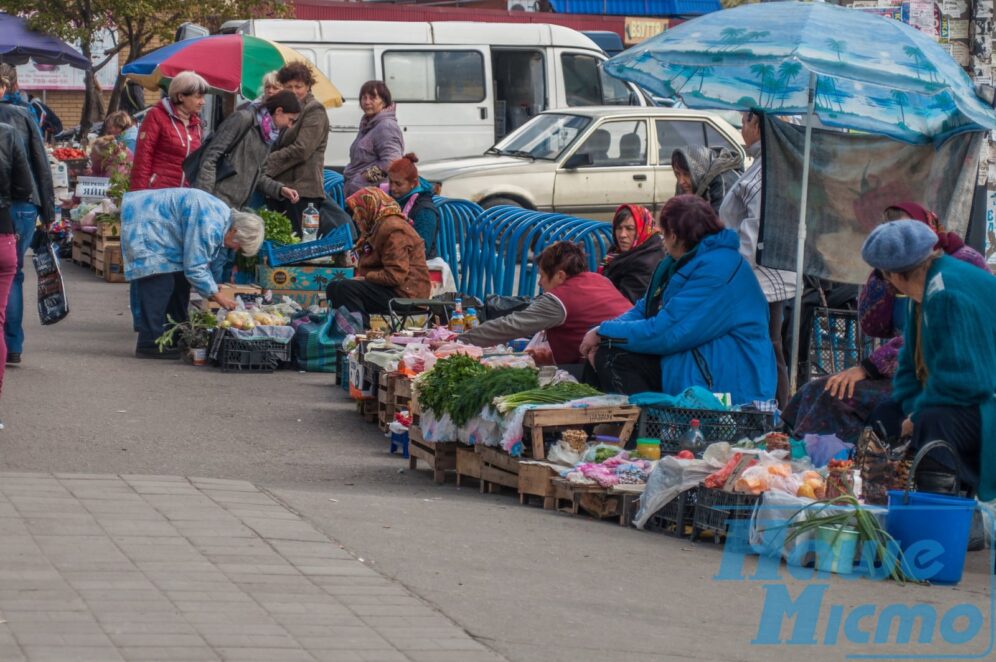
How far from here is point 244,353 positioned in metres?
11.9

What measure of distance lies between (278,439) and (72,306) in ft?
21.5

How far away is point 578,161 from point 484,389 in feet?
34.6

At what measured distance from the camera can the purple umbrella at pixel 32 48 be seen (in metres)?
28.0

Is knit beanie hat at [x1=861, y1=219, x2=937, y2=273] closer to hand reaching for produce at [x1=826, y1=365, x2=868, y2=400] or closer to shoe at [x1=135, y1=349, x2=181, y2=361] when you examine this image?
hand reaching for produce at [x1=826, y1=365, x2=868, y2=400]

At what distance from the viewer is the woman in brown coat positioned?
37.9 feet

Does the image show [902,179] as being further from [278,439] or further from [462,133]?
[462,133]

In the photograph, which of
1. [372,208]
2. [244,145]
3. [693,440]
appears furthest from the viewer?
[244,145]

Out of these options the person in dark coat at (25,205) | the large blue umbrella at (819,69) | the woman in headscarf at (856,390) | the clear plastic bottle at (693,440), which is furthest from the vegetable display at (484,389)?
the person in dark coat at (25,205)

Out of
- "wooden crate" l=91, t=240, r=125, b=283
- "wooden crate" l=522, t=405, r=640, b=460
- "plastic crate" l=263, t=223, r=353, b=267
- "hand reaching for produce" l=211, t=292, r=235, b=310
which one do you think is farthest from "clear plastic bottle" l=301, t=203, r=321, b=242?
"wooden crate" l=522, t=405, r=640, b=460

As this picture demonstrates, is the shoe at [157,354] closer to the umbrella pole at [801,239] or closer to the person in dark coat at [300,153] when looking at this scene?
the person in dark coat at [300,153]

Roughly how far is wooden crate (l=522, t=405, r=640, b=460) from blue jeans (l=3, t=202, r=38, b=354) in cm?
491

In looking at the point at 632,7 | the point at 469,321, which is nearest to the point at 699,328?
the point at 469,321

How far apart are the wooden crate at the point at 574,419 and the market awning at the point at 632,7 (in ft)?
95.1

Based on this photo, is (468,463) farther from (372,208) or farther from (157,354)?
(157,354)
